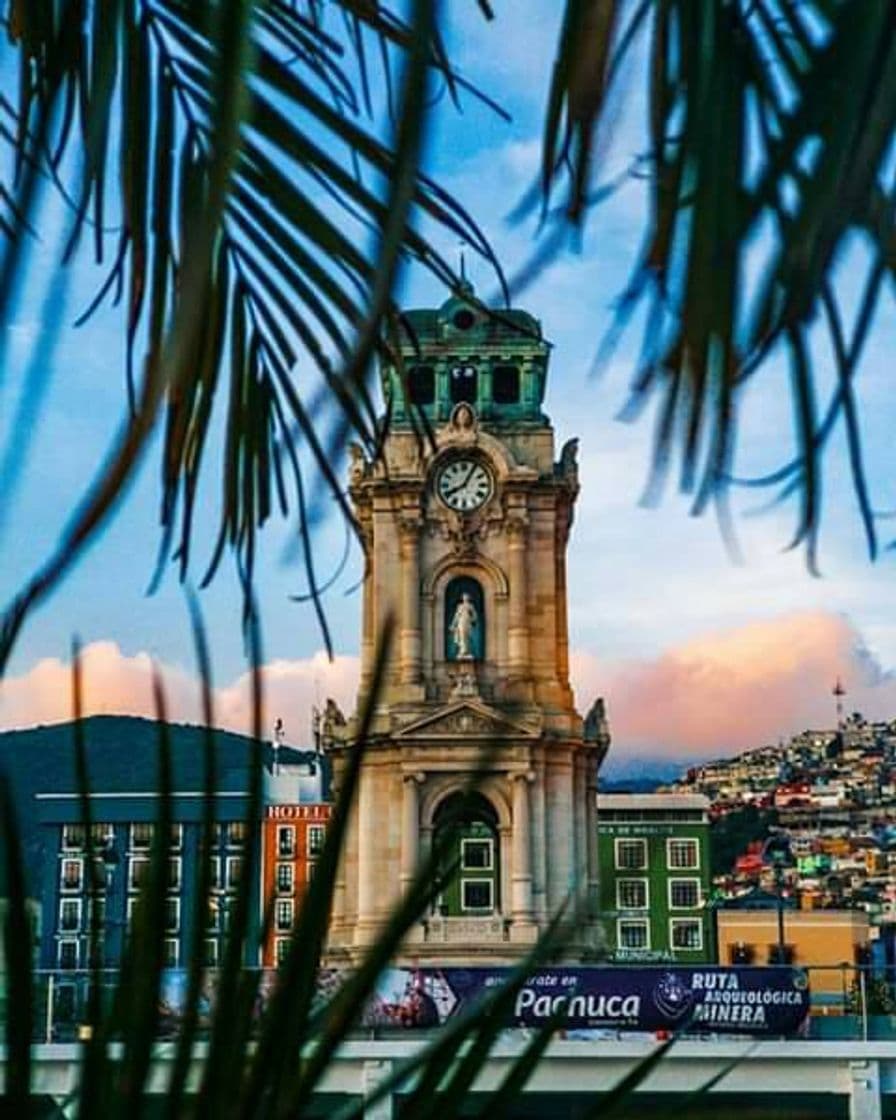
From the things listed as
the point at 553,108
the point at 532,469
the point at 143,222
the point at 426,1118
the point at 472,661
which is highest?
the point at 532,469

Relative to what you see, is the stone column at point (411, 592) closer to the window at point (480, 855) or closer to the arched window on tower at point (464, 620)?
the arched window on tower at point (464, 620)

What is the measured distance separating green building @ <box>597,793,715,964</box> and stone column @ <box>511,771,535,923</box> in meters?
18.7

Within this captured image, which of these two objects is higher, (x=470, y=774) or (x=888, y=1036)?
(x=888, y=1036)

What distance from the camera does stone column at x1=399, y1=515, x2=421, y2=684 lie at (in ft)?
91.8

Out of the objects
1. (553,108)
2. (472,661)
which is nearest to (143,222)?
(553,108)

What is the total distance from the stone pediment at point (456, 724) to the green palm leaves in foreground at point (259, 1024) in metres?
26.4

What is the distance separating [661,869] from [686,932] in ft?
5.48

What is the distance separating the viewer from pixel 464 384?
2947 cm

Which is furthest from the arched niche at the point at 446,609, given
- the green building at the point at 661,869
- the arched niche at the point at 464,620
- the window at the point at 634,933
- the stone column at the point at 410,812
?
the window at the point at 634,933

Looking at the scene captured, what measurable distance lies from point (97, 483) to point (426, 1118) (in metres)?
0.26

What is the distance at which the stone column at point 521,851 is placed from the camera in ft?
88.6

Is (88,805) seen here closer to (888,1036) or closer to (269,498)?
(269,498)

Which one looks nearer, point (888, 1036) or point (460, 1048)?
point (460, 1048)

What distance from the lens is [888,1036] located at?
1602 centimetres
